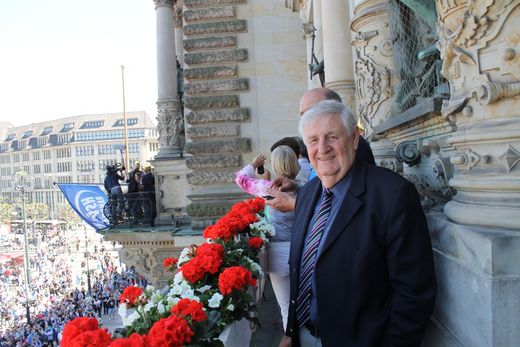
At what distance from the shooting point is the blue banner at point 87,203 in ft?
44.5

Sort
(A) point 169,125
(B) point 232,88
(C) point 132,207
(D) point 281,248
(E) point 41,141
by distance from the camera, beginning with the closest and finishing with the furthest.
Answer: (D) point 281,248, (B) point 232,88, (C) point 132,207, (A) point 169,125, (E) point 41,141

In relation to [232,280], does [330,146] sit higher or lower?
higher

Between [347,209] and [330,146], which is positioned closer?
[347,209]

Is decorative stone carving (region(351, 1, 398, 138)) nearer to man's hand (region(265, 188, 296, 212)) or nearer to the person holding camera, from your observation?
man's hand (region(265, 188, 296, 212))

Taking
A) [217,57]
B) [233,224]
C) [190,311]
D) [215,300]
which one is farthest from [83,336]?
[217,57]

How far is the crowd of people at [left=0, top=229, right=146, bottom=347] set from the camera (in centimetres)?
2627

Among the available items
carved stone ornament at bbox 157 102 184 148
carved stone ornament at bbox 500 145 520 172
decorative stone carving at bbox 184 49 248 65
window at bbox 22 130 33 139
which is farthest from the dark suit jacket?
window at bbox 22 130 33 139

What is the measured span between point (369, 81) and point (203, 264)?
7.90 ft

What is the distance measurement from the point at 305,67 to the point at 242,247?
818 centimetres

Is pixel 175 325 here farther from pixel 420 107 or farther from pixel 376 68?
pixel 376 68

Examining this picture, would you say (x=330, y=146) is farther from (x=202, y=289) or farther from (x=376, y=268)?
(x=202, y=289)

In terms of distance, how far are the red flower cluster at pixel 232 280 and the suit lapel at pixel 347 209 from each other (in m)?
0.81

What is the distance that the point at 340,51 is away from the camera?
6176mm

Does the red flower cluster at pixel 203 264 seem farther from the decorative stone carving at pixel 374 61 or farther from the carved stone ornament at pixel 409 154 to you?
the decorative stone carving at pixel 374 61
